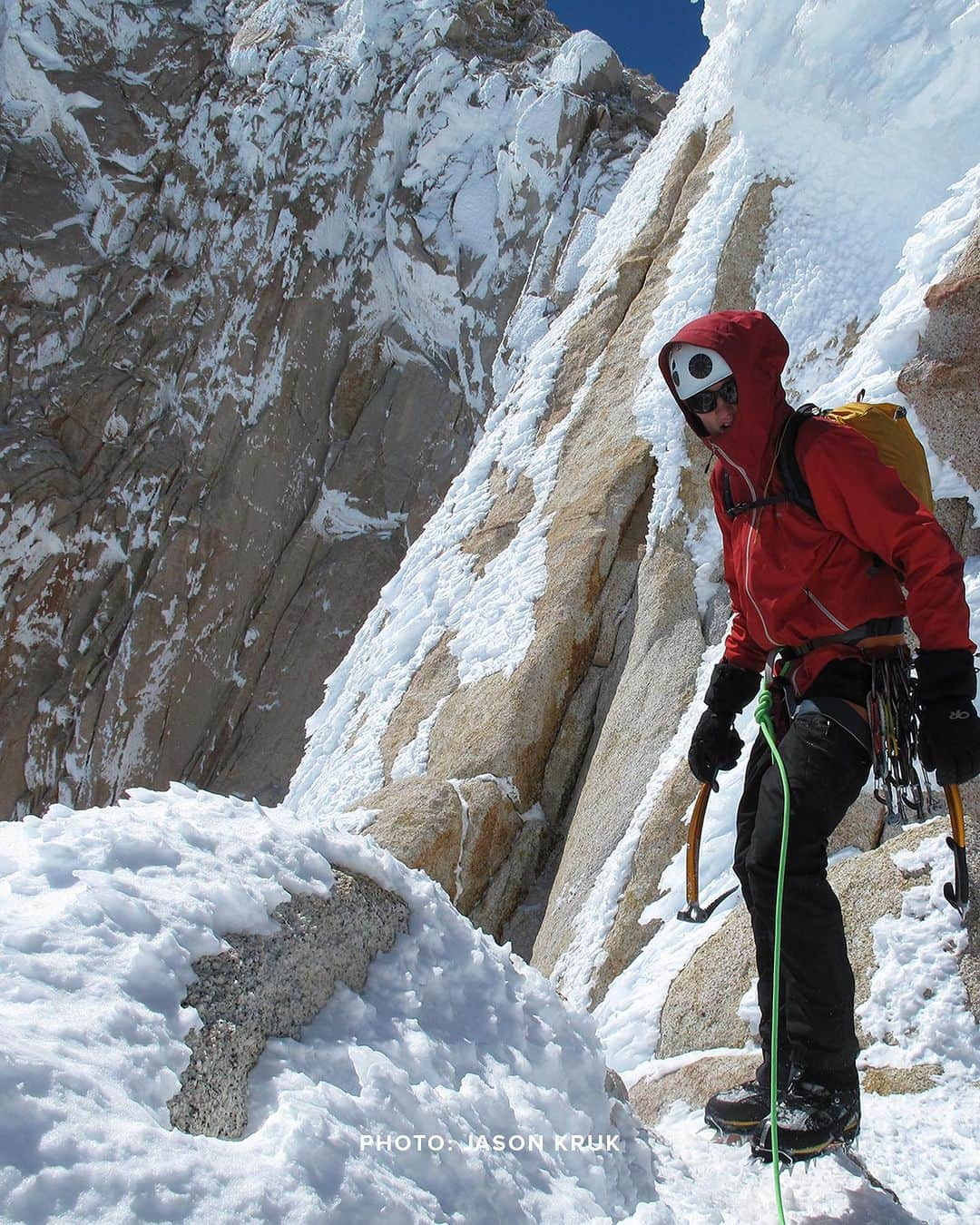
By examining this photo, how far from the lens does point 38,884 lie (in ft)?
8.53

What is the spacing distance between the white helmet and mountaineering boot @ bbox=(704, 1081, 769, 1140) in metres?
2.40

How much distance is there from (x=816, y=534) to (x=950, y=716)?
2.44 feet

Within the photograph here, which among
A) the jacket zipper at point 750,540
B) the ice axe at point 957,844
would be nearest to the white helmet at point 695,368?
the jacket zipper at point 750,540

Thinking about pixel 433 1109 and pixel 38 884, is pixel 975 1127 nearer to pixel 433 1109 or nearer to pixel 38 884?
pixel 433 1109

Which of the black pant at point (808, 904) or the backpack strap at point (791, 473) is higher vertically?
the backpack strap at point (791, 473)

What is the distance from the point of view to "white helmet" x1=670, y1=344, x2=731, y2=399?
3516 mm

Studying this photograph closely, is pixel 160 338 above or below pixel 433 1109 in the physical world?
above

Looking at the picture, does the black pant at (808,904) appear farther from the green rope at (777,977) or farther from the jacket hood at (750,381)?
the jacket hood at (750,381)

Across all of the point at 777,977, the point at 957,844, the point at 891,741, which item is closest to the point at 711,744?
the point at 891,741

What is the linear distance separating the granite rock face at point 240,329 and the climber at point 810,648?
2000 centimetres

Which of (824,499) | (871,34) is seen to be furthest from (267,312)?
(824,499)

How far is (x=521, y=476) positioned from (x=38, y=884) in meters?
9.36

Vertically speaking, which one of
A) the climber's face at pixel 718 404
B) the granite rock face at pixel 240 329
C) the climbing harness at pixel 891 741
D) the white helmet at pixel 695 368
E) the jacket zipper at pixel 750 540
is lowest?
the climbing harness at pixel 891 741

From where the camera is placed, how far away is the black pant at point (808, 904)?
3.00m
